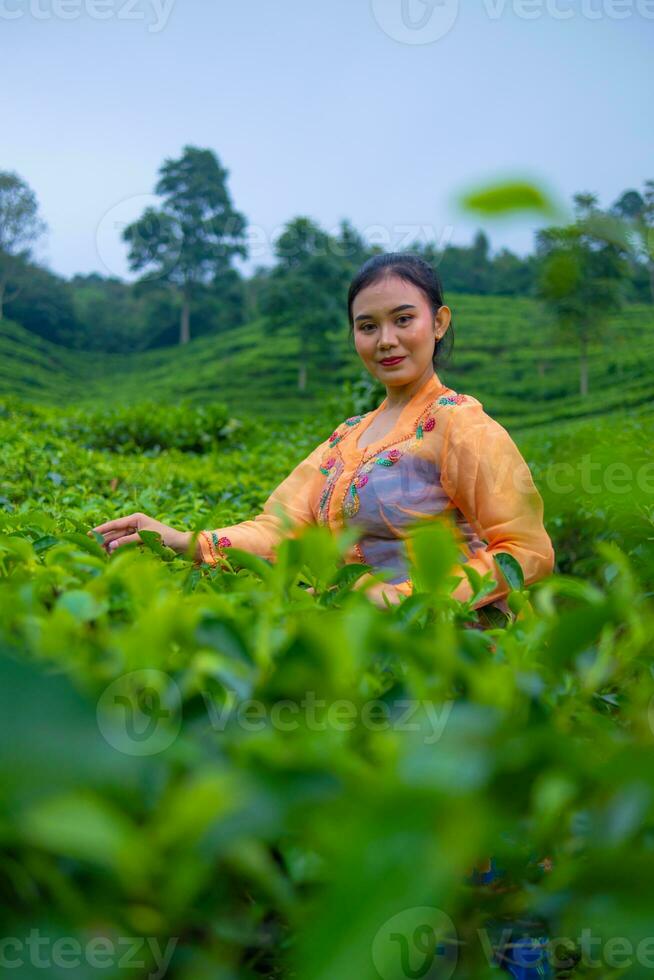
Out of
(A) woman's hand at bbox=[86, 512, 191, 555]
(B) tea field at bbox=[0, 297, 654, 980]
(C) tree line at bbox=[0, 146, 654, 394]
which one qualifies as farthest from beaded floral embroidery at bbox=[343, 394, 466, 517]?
(C) tree line at bbox=[0, 146, 654, 394]

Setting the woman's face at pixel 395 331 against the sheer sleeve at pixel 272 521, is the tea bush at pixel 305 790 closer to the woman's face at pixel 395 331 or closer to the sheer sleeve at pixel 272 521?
the sheer sleeve at pixel 272 521

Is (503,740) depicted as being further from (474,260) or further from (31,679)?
(474,260)

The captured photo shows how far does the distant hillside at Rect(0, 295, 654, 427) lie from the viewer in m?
17.3

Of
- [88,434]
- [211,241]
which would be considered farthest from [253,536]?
[211,241]

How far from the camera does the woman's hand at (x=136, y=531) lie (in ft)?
3.54

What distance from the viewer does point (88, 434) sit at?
416cm

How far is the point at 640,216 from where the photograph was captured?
475 mm

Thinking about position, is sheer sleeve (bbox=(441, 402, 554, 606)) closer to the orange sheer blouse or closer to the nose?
the orange sheer blouse

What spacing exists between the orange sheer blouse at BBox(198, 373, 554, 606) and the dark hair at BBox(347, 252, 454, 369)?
16 cm

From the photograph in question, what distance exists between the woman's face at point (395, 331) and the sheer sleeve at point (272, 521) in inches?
7.6

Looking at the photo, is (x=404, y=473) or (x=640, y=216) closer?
(x=640, y=216)

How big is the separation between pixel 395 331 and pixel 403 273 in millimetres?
107

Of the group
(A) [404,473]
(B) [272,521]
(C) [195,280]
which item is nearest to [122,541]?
(B) [272,521]

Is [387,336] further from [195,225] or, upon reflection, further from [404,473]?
[195,225]
